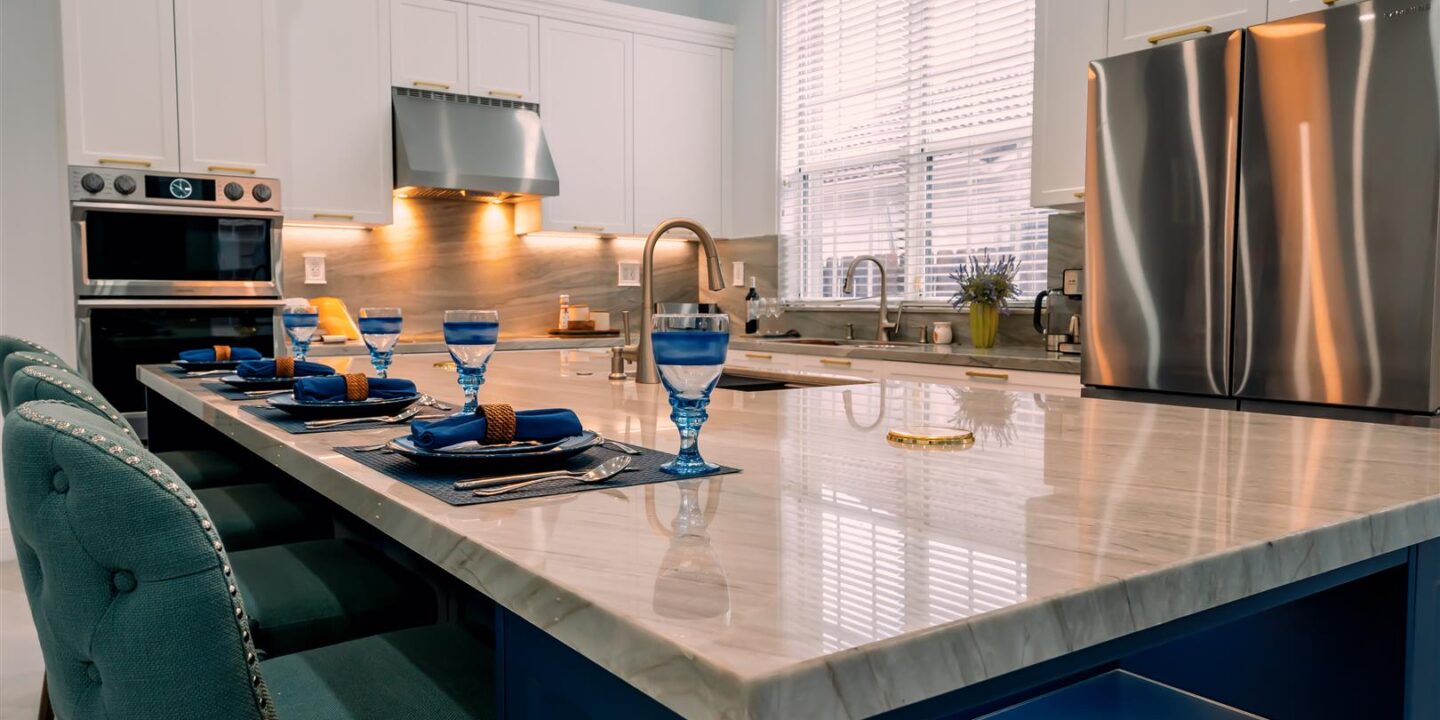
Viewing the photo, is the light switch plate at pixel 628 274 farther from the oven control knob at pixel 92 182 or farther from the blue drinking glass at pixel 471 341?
the blue drinking glass at pixel 471 341

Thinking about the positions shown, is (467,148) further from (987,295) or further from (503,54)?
(987,295)

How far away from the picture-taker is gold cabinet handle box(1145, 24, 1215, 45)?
3.04 metres

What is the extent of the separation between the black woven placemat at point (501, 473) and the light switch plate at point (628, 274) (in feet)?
14.1

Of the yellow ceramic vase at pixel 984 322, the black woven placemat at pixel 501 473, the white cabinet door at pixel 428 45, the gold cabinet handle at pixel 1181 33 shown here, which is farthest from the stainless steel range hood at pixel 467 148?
the black woven placemat at pixel 501 473

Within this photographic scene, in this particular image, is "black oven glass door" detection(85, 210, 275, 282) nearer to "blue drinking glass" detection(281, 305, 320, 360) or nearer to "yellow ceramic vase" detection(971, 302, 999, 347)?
"blue drinking glass" detection(281, 305, 320, 360)

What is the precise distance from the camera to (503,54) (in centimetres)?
461

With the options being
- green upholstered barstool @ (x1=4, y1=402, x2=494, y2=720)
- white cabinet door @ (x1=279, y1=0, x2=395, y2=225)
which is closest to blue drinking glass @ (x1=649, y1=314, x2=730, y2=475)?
green upholstered barstool @ (x1=4, y1=402, x2=494, y2=720)

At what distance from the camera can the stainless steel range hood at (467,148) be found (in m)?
4.28

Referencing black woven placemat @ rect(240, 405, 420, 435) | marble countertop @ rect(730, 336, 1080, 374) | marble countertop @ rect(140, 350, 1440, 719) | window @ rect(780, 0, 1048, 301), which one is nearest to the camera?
marble countertop @ rect(140, 350, 1440, 719)

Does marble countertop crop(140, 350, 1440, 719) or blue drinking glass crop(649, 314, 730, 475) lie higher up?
blue drinking glass crop(649, 314, 730, 475)

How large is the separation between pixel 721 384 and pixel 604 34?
2593 mm

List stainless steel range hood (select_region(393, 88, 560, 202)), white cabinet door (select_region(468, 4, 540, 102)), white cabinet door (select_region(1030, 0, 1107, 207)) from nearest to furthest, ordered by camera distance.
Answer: white cabinet door (select_region(1030, 0, 1107, 207)) < stainless steel range hood (select_region(393, 88, 560, 202)) < white cabinet door (select_region(468, 4, 540, 102))

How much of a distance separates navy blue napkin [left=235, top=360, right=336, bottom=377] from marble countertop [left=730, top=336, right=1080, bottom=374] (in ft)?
7.17

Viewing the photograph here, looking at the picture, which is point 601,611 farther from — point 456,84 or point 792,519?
point 456,84
